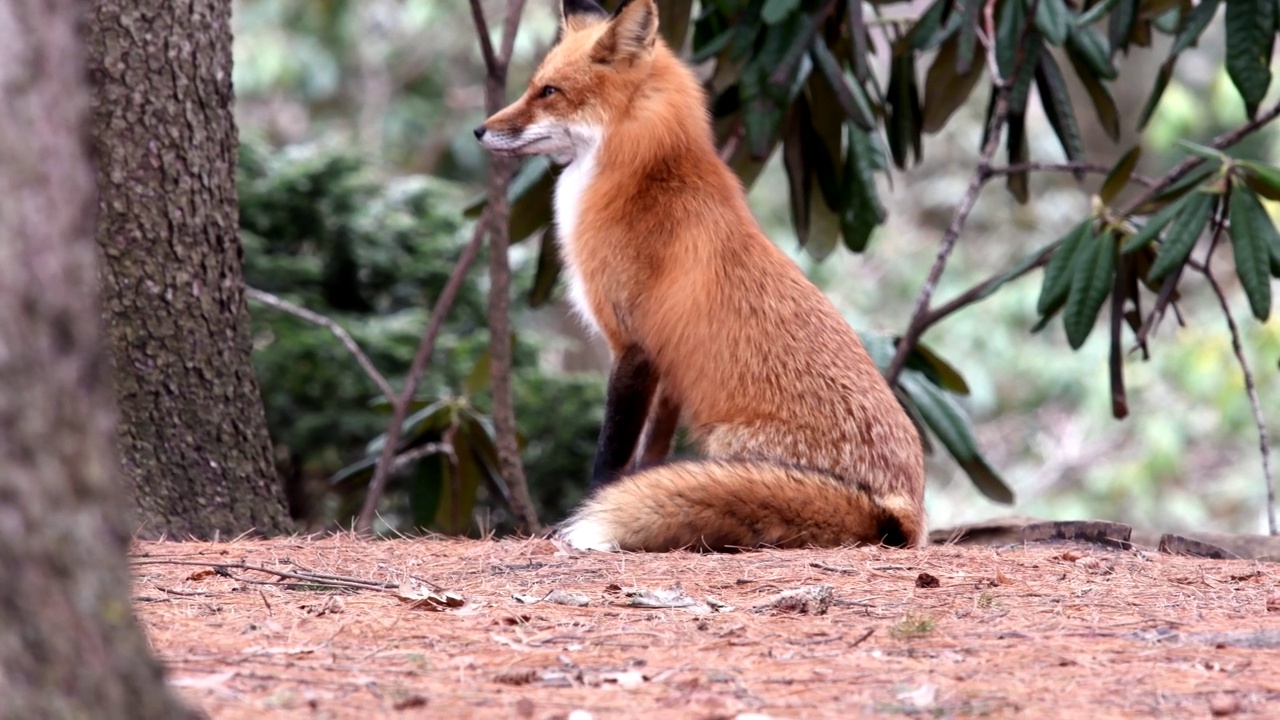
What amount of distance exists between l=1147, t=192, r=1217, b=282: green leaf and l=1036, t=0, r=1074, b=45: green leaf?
1042 mm

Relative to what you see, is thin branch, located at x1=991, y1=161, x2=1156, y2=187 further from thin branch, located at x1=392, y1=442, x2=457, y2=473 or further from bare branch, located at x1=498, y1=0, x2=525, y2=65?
thin branch, located at x1=392, y1=442, x2=457, y2=473

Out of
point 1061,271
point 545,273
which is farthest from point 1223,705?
point 545,273

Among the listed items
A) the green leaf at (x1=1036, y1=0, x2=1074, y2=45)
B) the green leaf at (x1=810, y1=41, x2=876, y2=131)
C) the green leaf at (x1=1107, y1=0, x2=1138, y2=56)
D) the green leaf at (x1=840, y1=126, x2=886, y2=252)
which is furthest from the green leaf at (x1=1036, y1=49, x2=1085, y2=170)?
the green leaf at (x1=810, y1=41, x2=876, y2=131)

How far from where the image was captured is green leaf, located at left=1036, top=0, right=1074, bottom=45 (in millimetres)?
5699

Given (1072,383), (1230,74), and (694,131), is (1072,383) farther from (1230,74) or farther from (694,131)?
(694,131)

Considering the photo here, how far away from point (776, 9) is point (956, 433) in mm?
2124

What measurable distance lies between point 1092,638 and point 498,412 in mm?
3550

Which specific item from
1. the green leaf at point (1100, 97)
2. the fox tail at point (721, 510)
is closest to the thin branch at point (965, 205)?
the green leaf at point (1100, 97)

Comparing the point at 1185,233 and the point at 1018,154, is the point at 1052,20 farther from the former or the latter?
the point at 1185,233

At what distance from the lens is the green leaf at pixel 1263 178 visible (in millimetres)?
4965

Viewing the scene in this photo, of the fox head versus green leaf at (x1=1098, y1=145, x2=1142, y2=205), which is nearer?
the fox head

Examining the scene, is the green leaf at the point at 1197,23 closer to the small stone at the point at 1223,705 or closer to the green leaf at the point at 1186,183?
the green leaf at the point at 1186,183

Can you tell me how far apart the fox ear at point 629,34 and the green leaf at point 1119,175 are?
2292 millimetres

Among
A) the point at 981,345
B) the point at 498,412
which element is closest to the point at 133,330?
the point at 498,412
